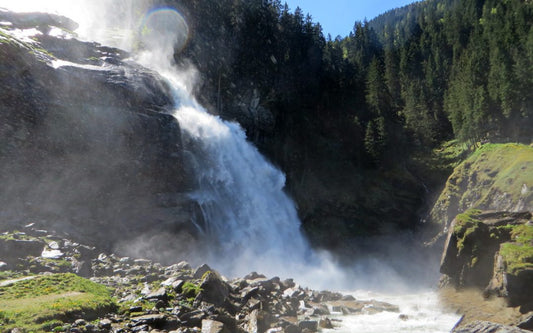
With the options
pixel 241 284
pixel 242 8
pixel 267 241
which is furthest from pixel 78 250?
pixel 242 8

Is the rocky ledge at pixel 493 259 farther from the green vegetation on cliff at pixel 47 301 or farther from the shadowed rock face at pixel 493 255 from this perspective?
the green vegetation on cliff at pixel 47 301

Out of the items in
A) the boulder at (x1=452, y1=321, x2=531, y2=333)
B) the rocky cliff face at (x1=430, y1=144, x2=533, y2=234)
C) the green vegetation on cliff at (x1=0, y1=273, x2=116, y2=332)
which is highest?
the rocky cliff face at (x1=430, y1=144, x2=533, y2=234)

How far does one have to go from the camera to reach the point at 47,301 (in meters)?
13.0

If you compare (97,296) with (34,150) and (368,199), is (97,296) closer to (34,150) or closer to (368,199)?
(34,150)

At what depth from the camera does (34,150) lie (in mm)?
27688

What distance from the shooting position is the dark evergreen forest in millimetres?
45750

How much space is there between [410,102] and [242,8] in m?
34.6

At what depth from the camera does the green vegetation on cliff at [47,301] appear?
36.0ft

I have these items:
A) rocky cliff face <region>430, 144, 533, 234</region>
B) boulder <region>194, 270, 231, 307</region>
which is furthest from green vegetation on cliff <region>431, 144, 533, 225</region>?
boulder <region>194, 270, 231, 307</region>

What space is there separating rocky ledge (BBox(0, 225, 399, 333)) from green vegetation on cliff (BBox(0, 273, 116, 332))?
36mm

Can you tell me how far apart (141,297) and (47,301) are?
11.8 ft

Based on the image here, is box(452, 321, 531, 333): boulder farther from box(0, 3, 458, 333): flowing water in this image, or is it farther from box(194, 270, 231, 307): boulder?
box(0, 3, 458, 333): flowing water

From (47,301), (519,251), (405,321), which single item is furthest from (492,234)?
(47,301)

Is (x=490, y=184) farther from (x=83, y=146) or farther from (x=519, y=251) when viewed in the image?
(x=83, y=146)
